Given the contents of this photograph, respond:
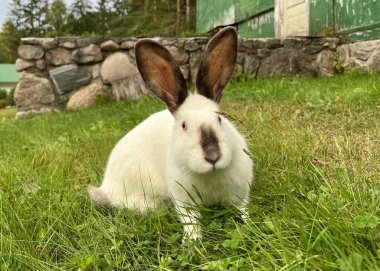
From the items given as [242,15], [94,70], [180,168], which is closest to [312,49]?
[94,70]

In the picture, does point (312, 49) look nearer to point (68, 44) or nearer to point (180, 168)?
point (68, 44)

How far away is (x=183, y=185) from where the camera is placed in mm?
1896

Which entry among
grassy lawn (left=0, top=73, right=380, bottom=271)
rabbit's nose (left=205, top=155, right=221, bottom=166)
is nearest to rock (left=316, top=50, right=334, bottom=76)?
grassy lawn (left=0, top=73, right=380, bottom=271)

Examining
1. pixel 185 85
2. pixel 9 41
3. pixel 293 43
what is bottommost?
pixel 185 85

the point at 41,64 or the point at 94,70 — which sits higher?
the point at 41,64

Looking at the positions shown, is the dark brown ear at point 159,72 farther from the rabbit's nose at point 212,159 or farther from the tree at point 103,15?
the tree at point 103,15

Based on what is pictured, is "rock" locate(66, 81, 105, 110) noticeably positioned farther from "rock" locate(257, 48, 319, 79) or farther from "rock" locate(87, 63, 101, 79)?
"rock" locate(257, 48, 319, 79)

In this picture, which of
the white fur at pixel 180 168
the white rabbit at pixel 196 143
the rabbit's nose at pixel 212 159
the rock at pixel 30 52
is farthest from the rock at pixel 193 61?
the rabbit's nose at pixel 212 159

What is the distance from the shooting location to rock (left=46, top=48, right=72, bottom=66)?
25.7 ft

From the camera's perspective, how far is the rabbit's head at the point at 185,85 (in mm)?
1744

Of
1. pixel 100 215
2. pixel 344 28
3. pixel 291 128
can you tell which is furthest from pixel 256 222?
pixel 344 28

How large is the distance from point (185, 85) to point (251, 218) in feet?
2.05

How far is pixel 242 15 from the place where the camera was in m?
12.0

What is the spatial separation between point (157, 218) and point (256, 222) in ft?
1.56
